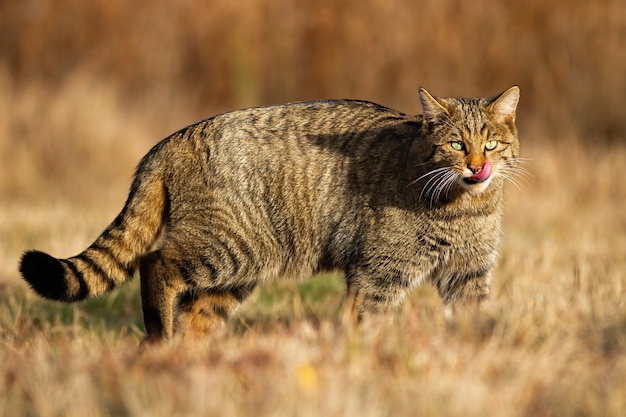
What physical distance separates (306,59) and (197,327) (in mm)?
7934

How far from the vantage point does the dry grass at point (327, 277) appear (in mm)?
2938

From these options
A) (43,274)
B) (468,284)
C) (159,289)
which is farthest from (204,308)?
(468,284)

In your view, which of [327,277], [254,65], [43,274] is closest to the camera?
[43,274]

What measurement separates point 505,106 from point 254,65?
8.07m

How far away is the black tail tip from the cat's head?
172 centimetres

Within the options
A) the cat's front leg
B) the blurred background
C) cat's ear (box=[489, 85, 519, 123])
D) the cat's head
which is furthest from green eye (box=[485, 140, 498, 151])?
the blurred background

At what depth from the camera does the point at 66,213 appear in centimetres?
861

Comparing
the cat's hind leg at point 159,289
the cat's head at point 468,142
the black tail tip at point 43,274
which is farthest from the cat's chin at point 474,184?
the black tail tip at point 43,274

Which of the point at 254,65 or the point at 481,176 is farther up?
the point at 254,65

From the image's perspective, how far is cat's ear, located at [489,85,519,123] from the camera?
4500 millimetres

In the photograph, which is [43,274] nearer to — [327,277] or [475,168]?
[475,168]

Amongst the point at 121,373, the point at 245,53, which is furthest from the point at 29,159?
the point at 121,373

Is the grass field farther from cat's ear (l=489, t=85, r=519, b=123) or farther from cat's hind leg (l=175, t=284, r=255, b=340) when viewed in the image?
cat's ear (l=489, t=85, r=519, b=123)

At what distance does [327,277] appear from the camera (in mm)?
6527
